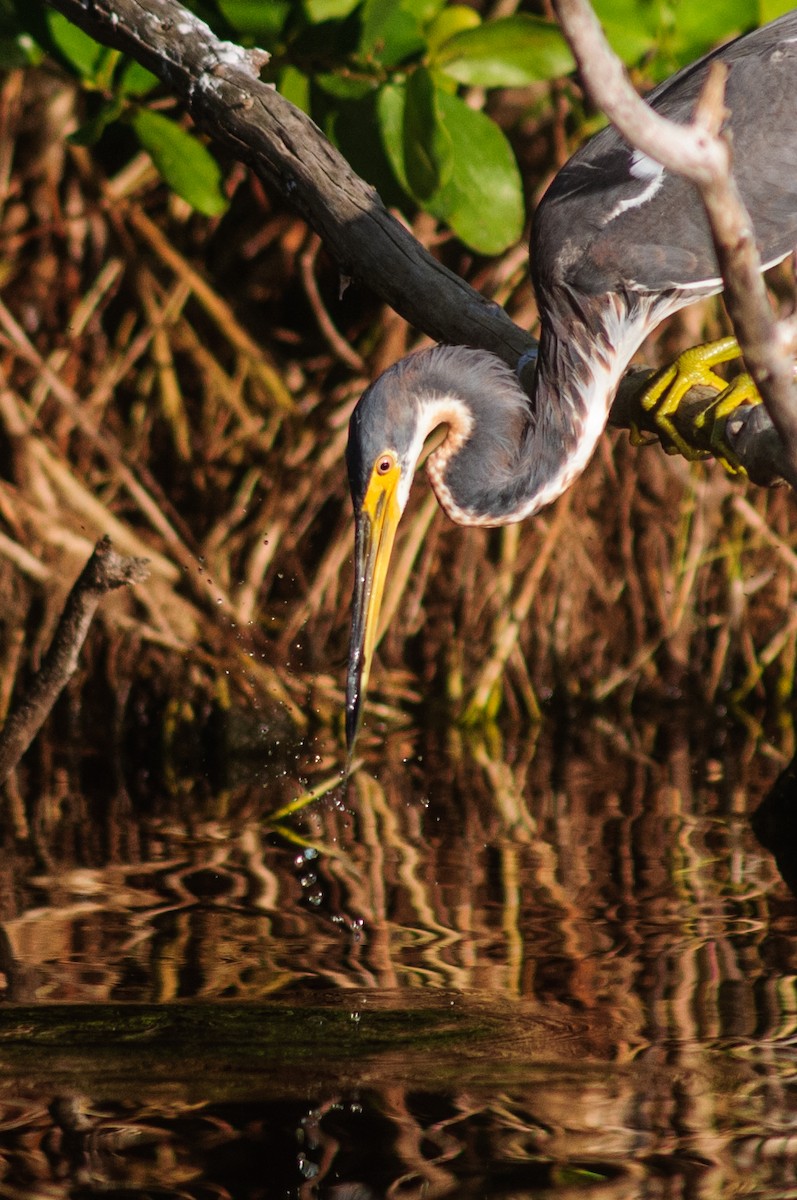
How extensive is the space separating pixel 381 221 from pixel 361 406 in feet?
1.35

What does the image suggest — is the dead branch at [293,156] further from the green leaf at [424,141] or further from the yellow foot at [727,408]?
the yellow foot at [727,408]

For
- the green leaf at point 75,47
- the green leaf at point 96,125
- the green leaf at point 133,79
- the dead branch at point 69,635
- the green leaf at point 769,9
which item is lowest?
the dead branch at point 69,635

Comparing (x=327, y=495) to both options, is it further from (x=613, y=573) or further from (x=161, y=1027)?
(x=161, y=1027)

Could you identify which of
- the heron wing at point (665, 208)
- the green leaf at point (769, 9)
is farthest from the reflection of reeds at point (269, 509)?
the heron wing at point (665, 208)

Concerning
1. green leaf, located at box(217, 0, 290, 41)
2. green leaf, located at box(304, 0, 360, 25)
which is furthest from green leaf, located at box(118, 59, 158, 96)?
green leaf, located at box(304, 0, 360, 25)

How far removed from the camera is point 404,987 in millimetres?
2861

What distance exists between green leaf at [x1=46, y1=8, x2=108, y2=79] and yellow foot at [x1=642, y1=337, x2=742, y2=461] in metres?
1.52

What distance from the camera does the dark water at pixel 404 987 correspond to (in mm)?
2240

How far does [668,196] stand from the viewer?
275cm

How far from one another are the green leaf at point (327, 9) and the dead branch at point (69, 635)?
50.4 inches

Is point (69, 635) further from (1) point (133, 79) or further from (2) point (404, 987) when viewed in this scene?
(1) point (133, 79)

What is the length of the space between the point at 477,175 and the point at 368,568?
1.02 metres

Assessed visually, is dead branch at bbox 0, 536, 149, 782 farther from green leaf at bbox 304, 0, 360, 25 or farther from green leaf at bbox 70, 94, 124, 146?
green leaf at bbox 304, 0, 360, 25

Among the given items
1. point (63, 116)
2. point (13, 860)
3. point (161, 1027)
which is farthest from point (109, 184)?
point (161, 1027)
